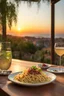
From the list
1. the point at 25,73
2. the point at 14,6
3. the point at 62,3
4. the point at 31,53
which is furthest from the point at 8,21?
the point at 25,73

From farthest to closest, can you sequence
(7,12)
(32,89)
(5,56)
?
1. (7,12)
2. (5,56)
3. (32,89)

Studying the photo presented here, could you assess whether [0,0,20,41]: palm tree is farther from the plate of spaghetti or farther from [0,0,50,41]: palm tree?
the plate of spaghetti

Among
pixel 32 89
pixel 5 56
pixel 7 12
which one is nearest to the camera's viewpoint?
pixel 32 89

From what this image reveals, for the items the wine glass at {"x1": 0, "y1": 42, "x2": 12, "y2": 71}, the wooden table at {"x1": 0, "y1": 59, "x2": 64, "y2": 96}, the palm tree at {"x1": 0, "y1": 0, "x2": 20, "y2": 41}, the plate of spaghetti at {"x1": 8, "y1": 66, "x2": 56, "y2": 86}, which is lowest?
the wooden table at {"x1": 0, "y1": 59, "x2": 64, "y2": 96}

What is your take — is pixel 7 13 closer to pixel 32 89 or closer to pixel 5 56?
pixel 5 56

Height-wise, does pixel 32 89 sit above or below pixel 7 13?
below

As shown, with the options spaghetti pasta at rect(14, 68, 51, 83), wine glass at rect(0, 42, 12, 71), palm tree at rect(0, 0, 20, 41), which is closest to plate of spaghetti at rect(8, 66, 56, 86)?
spaghetti pasta at rect(14, 68, 51, 83)

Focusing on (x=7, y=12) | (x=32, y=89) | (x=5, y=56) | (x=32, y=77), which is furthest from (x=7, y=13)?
(x=32, y=89)

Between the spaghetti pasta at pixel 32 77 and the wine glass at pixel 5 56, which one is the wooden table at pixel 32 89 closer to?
the spaghetti pasta at pixel 32 77

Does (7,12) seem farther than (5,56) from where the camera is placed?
Yes

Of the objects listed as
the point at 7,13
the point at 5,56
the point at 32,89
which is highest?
the point at 7,13

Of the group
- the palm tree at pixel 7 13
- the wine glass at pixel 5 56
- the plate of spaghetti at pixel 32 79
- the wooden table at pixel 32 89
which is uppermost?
the palm tree at pixel 7 13

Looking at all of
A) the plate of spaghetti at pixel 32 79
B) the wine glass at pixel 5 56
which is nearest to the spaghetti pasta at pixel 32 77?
the plate of spaghetti at pixel 32 79
